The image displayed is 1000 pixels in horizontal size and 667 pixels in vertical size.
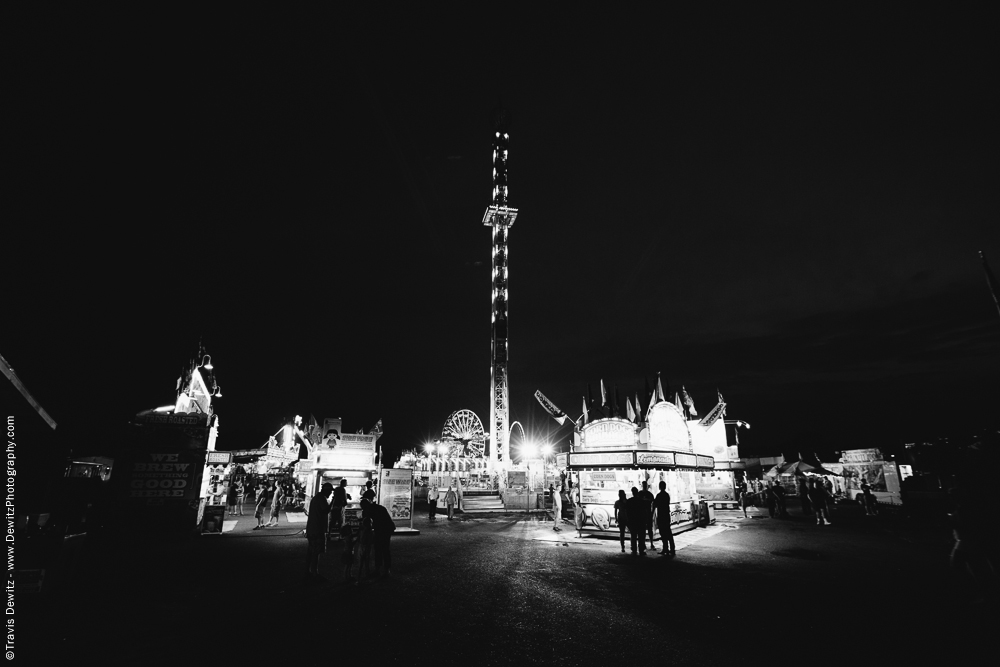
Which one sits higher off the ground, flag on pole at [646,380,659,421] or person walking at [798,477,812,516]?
flag on pole at [646,380,659,421]

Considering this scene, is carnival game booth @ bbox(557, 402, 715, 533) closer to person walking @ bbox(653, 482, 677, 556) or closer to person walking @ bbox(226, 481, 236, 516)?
person walking @ bbox(653, 482, 677, 556)

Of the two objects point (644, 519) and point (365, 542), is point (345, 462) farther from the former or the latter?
point (644, 519)

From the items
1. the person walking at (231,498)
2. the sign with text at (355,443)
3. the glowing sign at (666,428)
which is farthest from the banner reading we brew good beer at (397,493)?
the person walking at (231,498)

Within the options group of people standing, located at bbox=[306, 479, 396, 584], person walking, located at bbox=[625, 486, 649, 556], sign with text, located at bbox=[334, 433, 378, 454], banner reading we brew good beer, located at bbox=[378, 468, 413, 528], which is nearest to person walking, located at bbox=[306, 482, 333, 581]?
group of people standing, located at bbox=[306, 479, 396, 584]

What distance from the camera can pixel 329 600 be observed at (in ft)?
23.8

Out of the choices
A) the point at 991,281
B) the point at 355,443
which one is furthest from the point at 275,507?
the point at 991,281

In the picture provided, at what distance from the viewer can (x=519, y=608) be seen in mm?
6805

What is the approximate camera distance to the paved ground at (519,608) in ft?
16.7

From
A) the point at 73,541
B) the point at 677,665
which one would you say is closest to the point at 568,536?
the point at 677,665

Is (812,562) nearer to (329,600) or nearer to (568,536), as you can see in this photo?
(568,536)

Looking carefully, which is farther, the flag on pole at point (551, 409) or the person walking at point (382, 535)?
the flag on pole at point (551, 409)

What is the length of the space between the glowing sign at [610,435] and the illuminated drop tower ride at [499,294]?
97.7 feet

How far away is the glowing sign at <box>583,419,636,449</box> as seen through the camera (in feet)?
63.7

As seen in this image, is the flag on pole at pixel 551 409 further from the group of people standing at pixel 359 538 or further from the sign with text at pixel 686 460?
the group of people standing at pixel 359 538
